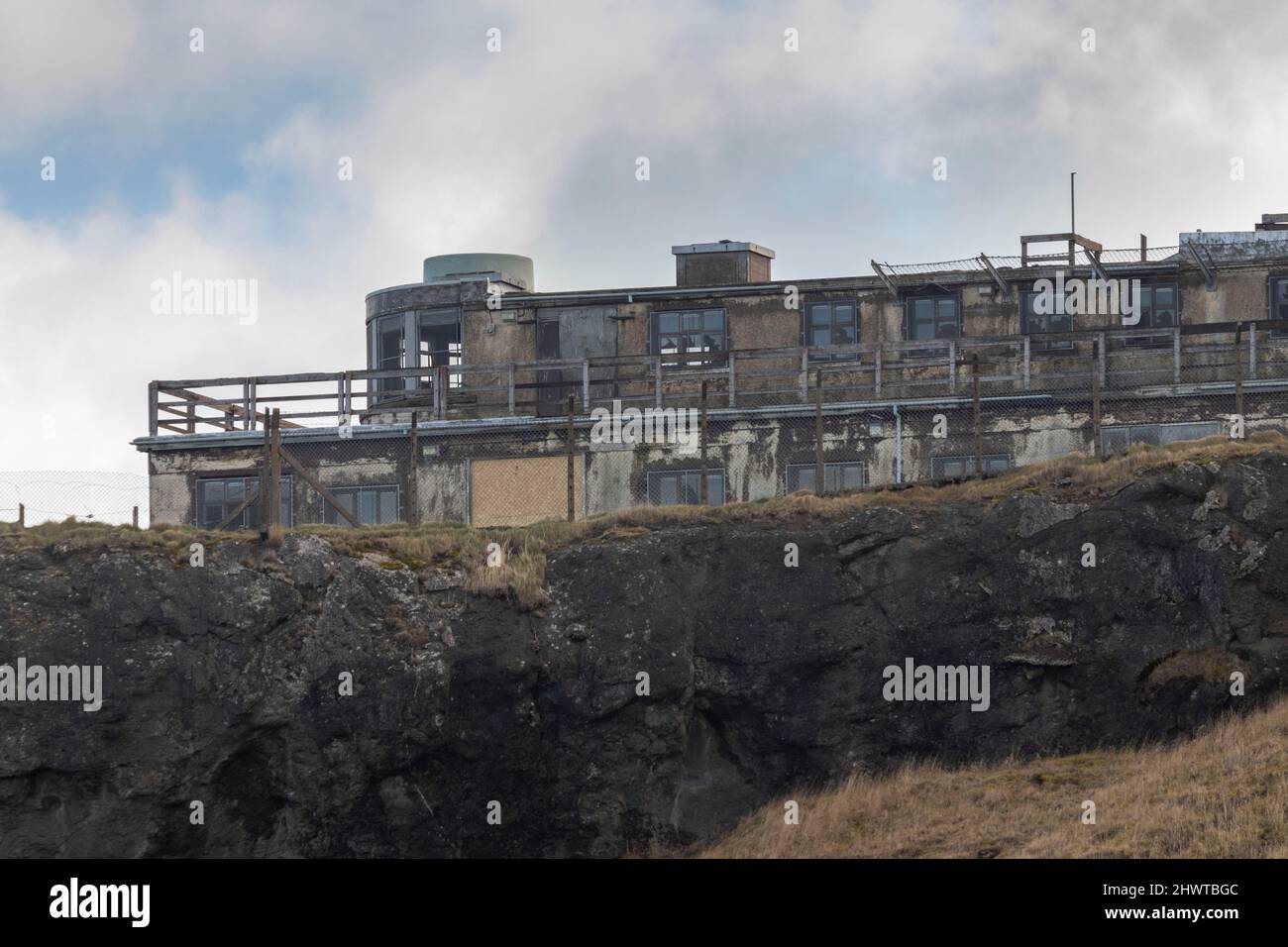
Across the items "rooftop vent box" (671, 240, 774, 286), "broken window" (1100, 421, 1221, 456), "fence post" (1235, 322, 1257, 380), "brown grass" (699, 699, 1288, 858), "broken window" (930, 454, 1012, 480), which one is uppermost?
"rooftop vent box" (671, 240, 774, 286)

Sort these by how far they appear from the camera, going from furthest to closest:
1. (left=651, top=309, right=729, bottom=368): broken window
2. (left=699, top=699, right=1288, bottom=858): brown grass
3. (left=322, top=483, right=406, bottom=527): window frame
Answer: (left=651, top=309, right=729, bottom=368): broken window, (left=322, top=483, right=406, bottom=527): window frame, (left=699, top=699, right=1288, bottom=858): brown grass

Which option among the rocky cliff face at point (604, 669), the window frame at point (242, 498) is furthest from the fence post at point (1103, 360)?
the window frame at point (242, 498)

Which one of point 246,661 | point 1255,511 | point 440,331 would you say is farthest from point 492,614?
point 440,331

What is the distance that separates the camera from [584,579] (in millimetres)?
26750

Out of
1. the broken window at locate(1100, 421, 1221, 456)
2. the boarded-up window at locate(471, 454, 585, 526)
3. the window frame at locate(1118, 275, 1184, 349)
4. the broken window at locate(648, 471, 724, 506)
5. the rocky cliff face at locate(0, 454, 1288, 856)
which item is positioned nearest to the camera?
the rocky cliff face at locate(0, 454, 1288, 856)

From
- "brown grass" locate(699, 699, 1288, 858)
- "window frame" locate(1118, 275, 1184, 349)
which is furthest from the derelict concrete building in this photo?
"brown grass" locate(699, 699, 1288, 858)

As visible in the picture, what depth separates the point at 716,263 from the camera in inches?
1620

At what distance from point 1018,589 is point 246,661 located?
1037 cm

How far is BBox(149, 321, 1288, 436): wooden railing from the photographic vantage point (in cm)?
3703

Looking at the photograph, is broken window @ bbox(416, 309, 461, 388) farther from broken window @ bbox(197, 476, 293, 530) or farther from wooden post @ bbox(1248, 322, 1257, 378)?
wooden post @ bbox(1248, 322, 1257, 378)

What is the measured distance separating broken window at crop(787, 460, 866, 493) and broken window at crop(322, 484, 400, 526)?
24.7 feet
